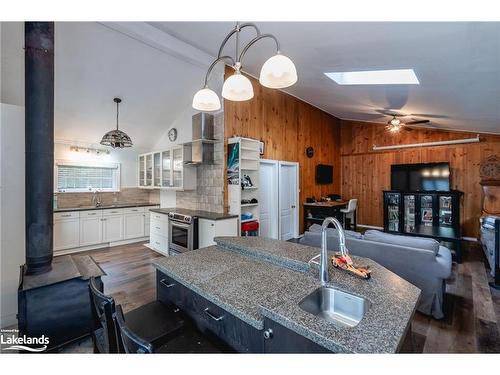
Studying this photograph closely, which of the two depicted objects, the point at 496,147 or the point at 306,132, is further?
the point at 306,132

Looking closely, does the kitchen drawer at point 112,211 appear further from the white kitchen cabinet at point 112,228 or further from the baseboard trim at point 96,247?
the baseboard trim at point 96,247

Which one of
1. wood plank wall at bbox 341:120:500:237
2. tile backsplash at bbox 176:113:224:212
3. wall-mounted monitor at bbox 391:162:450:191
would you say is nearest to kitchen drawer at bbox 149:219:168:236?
tile backsplash at bbox 176:113:224:212

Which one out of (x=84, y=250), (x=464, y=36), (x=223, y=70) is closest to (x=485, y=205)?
(x=464, y=36)

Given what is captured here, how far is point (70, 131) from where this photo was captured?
15.4 ft

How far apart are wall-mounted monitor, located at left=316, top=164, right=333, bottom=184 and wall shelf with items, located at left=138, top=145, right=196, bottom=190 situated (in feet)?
11.2

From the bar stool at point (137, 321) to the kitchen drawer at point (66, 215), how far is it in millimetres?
3810

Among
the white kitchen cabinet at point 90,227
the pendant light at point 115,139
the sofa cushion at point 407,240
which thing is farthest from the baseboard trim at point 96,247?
the sofa cushion at point 407,240

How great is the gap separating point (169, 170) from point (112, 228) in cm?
177

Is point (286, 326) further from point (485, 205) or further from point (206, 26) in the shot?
point (485, 205)

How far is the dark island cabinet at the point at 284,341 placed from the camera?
3.07 ft

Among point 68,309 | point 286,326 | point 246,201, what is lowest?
point 68,309

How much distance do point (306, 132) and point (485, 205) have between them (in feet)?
13.6

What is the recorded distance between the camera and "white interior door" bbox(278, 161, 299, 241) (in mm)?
5305

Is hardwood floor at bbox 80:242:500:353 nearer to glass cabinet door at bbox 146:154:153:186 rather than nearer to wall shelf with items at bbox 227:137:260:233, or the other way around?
glass cabinet door at bbox 146:154:153:186
